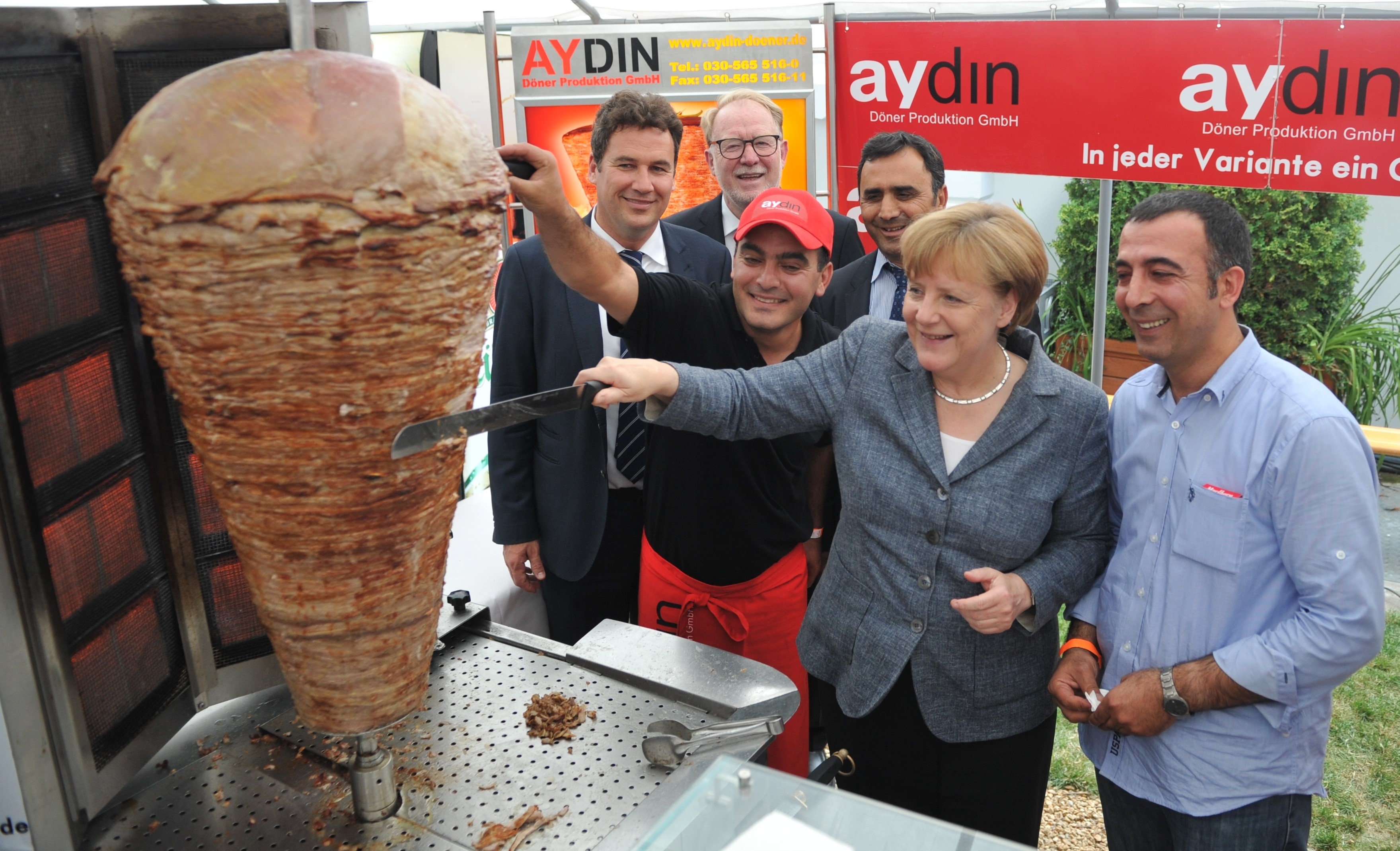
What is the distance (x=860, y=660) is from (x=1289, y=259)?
567cm

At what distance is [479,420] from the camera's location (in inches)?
44.4

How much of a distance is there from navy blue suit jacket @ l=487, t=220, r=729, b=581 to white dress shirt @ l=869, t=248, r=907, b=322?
939 millimetres

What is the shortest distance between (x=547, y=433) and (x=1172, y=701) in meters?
1.65

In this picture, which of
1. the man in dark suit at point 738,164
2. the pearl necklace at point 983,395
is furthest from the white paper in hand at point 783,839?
the man in dark suit at point 738,164

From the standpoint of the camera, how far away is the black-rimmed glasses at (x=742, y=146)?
152 inches

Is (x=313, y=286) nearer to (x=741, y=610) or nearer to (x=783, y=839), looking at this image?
(x=783, y=839)

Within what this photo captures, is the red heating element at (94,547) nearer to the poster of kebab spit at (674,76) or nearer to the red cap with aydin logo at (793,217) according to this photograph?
the red cap with aydin logo at (793,217)

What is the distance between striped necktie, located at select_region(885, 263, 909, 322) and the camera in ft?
9.95

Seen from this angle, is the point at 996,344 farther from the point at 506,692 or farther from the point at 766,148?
the point at 766,148

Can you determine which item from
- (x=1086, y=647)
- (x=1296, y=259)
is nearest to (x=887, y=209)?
(x=1086, y=647)

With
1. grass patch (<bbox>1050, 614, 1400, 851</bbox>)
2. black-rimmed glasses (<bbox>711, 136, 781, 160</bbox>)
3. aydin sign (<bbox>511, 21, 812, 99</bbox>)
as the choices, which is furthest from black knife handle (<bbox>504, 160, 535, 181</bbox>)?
aydin sign (<bbox>511, 21, 812, 99</bbox>)

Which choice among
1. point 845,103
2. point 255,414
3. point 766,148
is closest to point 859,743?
point 255,414

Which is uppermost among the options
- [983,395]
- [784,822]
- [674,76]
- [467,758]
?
[674,76]

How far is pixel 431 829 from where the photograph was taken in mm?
1389
